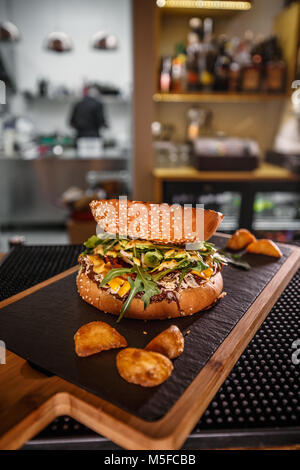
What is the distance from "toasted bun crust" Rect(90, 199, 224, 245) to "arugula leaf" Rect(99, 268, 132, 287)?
14cm

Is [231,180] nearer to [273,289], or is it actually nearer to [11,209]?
[273,289]

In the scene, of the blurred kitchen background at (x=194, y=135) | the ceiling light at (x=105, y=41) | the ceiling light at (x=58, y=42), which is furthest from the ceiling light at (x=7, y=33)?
the ceiling light at (x=105, y=41)

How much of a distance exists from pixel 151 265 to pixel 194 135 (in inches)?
129

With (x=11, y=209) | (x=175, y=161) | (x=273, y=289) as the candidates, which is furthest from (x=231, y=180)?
(x=11, y=209)

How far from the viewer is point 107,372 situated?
0.94m

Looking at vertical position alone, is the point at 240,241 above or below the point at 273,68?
below

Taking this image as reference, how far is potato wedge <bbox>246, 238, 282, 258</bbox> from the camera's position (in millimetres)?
1720

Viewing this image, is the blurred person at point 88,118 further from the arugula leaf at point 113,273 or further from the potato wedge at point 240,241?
the arugula leaf at point 113,273

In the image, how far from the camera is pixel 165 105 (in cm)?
424

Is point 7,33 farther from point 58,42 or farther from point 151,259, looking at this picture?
point 151,259

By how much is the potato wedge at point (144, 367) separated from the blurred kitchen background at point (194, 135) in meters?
1.99

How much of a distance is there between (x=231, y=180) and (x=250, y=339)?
2681 mm

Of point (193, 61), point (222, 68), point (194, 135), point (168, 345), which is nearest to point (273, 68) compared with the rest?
point (222, 68)

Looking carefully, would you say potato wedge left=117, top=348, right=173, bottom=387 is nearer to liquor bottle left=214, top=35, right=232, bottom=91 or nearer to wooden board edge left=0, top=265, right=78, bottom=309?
wooden board edge left=0, top=265, right=78, bottom=309
